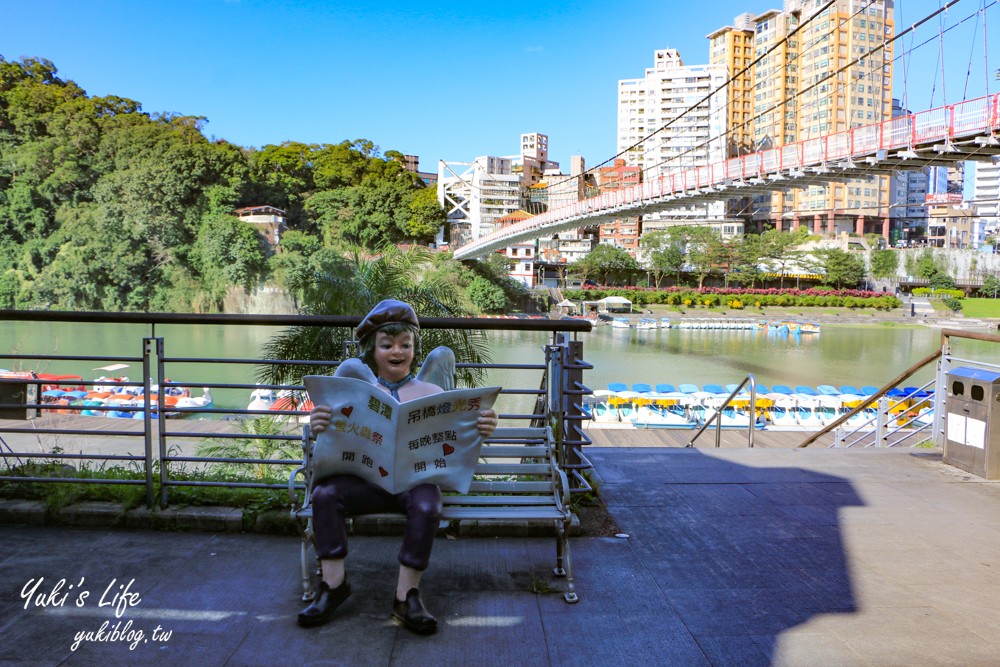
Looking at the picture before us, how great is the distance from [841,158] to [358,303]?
1225 cm

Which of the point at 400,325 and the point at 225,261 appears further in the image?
the point at 225,261

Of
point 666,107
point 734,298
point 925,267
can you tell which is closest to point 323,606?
point 734,298

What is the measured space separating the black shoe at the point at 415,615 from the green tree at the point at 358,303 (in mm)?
4836

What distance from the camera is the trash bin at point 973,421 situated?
127 inches

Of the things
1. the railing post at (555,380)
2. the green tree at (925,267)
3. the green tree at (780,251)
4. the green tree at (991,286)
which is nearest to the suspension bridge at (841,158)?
the railing post at (555,380)

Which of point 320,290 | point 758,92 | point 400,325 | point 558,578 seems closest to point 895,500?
point 558,578

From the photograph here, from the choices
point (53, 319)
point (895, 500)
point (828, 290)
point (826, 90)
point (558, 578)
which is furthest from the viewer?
point (826, 90)

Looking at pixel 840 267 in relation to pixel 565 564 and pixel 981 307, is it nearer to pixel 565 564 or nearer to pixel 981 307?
pixel 981 307

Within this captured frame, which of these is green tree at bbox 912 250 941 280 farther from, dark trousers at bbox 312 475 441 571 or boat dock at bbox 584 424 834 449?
dark trousers at bbox 312 475 441 571

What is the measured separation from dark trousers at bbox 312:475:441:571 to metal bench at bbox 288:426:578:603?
0.07m

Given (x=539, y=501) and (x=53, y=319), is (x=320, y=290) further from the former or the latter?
(x=539, y=501)

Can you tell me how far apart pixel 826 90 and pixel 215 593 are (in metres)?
68.2

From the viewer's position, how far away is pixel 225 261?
37562 mm

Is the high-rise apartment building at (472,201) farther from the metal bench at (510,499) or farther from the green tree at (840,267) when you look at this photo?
the metal bench at (510,499)
